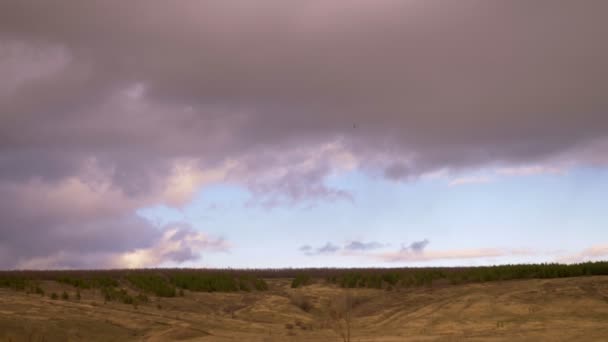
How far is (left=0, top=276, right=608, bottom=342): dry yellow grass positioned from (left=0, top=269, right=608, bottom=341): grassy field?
0.04 m

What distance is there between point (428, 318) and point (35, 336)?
13.5 m

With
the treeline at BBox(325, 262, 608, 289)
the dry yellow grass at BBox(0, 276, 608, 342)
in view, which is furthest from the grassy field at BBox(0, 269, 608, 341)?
the treeline at BBox(325, 262, 608, 289)

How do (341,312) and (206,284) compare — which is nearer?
(341,312)

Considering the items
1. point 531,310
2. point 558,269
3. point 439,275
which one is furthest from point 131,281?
point 558,269

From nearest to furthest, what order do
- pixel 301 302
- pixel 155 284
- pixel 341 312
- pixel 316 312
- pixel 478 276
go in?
pixel 341 312 → pixel 316 312 → pixel 301 302 → pixel 155 284 → pixel 478 276

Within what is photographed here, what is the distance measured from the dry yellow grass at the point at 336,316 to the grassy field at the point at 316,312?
0.12 ft

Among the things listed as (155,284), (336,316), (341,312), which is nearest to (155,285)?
(155,284)

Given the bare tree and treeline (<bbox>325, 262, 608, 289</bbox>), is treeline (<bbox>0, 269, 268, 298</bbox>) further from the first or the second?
the bare tree

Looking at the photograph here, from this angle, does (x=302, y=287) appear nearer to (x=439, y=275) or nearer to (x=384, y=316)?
(x=439, y=275)

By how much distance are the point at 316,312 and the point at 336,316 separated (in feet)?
11.9

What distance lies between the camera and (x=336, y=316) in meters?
23.2

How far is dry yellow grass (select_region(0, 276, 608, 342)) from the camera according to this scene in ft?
64.0

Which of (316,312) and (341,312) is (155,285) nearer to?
(316,312)

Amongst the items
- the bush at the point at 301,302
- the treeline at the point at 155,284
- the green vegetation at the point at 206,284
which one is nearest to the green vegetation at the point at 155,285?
the treeline at the point at 155,284
